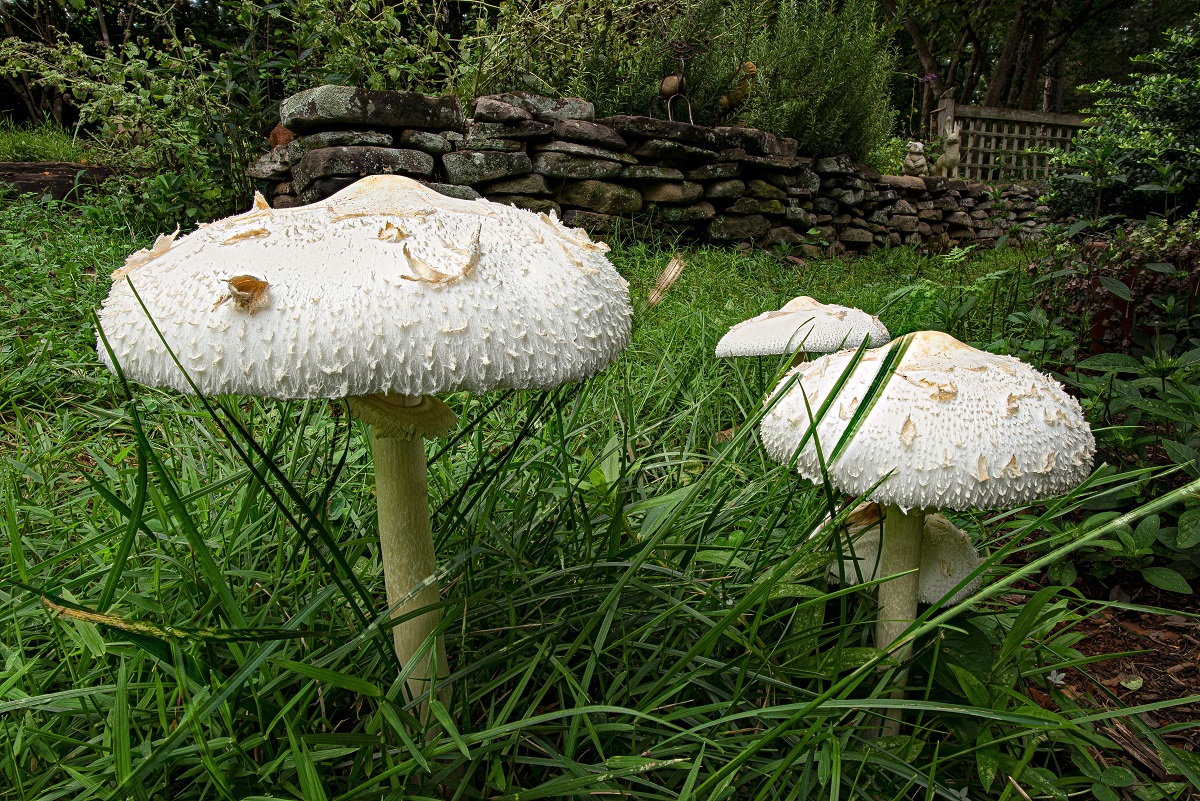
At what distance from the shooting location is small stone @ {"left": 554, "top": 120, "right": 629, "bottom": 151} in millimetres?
5000

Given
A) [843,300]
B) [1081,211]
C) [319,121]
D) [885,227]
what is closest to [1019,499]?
[843,300]

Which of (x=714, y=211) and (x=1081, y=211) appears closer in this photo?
(x=1081, y=211)

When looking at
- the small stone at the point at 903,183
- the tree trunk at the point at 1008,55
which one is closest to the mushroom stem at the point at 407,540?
the small stone at the point at 903,183

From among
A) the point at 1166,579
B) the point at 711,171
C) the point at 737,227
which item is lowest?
the point at 1166,579

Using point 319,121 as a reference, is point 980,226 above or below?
below

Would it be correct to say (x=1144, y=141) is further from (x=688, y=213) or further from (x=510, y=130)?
(x=510, y=130)

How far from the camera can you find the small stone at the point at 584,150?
4.96m

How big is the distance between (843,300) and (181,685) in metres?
3.98

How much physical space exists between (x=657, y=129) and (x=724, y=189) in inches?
31.8

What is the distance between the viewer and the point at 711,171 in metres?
5.79

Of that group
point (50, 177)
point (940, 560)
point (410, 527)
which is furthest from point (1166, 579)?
point (50, 177)

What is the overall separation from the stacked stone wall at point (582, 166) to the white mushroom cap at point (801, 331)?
1.98 m

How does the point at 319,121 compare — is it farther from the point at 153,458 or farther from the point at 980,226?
the point at 980,226

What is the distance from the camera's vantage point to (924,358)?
1.36 m
